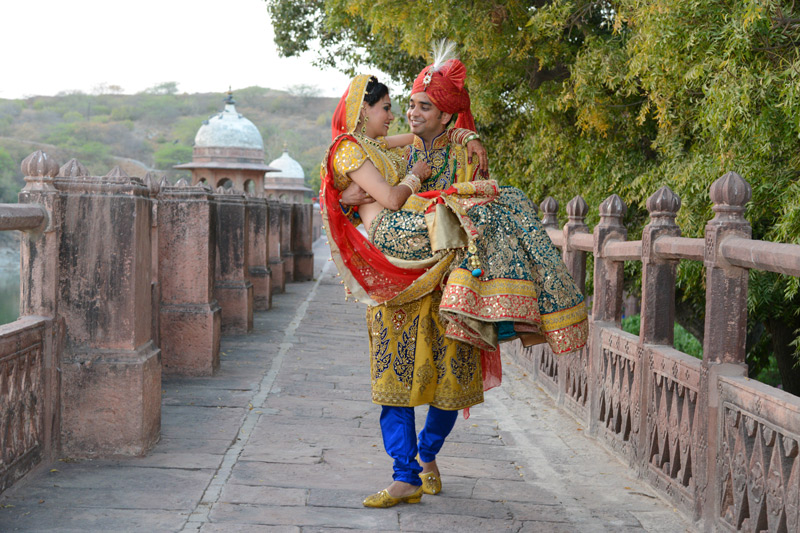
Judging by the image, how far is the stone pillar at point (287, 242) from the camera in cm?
1656

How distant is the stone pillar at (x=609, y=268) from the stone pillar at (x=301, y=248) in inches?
502

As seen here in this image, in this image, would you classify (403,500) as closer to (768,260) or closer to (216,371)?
(768,260)

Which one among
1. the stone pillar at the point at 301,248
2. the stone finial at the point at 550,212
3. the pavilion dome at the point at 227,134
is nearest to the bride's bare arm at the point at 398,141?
the stone finial at the point at 550,212

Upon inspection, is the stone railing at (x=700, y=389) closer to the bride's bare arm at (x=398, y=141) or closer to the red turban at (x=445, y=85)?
the red turban at (x=445, y=85)

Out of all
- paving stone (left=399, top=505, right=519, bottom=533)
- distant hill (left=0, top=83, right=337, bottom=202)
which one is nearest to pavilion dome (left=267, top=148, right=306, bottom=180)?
distant hill (left=0, top=83, right=337, bottom=202)

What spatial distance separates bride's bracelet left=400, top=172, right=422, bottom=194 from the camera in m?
3.66

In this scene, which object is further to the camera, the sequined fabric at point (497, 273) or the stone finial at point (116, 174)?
the stone finial at point (116, 174)

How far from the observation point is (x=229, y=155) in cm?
2708

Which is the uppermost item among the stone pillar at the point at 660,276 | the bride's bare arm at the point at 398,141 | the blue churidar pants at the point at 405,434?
the bride's bare arm at the point at 398,141

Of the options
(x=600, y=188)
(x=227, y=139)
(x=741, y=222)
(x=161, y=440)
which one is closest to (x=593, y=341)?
(x=741, y=222)

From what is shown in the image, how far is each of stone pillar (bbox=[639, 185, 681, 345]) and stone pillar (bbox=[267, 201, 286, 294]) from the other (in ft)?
33.3

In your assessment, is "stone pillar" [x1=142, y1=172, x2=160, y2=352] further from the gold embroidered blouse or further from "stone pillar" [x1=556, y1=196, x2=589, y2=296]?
"stone pillar" [x1=556, y1=196, x2=589, y2=296]

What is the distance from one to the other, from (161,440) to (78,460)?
54cm

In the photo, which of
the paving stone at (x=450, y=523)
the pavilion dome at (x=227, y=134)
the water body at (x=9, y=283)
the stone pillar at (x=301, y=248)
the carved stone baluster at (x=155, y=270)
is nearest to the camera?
the paving stone at (x=450, y=523)
